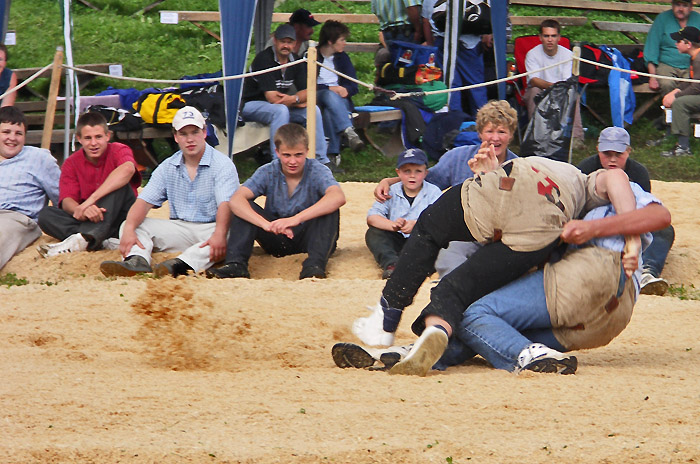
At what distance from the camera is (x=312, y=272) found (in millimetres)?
6777

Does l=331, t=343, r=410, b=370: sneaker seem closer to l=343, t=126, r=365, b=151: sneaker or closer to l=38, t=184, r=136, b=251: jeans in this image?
l=38, t=184, r=136, b=251: jeans

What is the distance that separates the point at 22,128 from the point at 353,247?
114 inches

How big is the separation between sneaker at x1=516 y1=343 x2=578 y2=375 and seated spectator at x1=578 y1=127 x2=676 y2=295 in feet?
8.73

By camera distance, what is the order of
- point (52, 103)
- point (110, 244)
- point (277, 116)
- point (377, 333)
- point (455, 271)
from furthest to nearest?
point (277, 116) < point (52, 103) < point (110, 244) < point (377, 333) < point (455, 271)

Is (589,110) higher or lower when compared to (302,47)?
A: lower

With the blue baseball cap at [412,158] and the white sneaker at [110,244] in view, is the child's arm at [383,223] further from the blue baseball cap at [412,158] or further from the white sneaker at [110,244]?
the white sneaker at [110,244]

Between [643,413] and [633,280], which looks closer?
[643,413]

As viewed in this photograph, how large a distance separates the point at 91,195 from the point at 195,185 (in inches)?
35.6

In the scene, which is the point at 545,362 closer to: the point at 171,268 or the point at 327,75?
the point at 171,268

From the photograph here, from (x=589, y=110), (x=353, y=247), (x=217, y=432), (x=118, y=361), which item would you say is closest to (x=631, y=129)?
(x=589, y=110)

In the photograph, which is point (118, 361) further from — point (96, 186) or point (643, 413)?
point (96, 186)

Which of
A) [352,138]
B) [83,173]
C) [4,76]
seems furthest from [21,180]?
[352,138]

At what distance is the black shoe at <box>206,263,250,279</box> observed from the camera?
674cm

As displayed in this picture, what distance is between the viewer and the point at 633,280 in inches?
171
